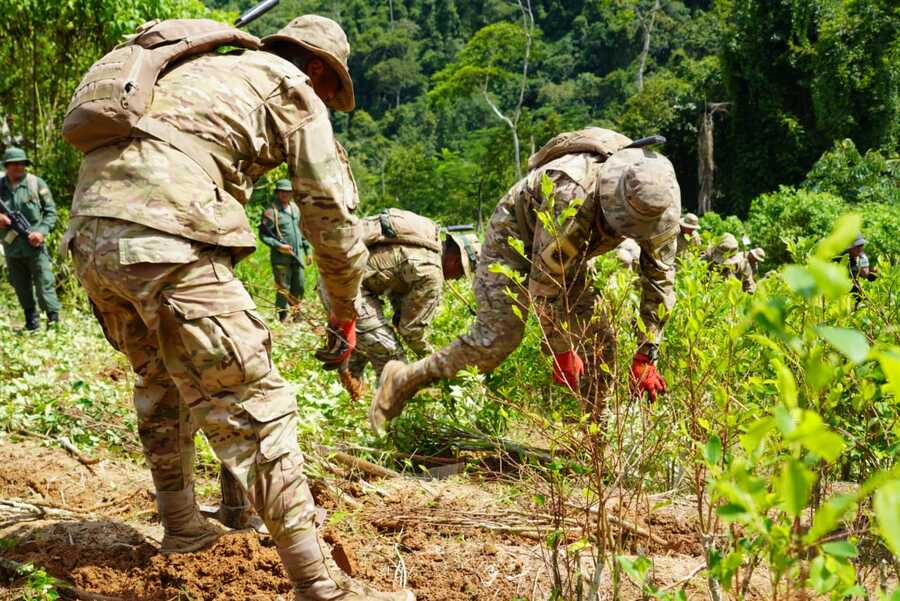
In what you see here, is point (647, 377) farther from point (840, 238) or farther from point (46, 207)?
point (46, 207)

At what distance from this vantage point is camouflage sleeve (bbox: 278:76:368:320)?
2.52 m

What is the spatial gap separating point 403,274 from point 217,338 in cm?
326

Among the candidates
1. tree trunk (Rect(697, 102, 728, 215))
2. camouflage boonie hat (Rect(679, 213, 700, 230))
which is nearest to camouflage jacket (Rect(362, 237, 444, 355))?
camouflage boonie hat (Rect(679, 213, 700, 230))

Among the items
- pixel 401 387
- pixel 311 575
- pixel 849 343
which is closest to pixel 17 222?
pixel 401 387

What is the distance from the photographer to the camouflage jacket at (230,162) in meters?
2.31

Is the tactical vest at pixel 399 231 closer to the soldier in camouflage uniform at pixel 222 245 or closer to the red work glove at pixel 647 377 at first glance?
the red work glove at pixel 647 377

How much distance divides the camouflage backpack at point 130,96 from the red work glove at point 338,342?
84cm

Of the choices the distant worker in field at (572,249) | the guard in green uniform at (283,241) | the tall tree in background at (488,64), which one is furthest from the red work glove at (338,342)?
the tall tree in background at (488,64)

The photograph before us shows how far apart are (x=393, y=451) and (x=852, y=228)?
3.64 m

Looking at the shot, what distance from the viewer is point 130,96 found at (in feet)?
7.58

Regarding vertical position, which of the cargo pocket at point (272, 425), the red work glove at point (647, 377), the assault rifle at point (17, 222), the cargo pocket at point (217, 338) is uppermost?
the cargo pocket at point (217, 338)

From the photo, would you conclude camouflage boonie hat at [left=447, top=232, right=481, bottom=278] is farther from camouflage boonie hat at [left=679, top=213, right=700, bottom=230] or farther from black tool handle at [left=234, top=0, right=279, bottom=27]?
camouflage boonie hat at [left=679, top=213, right=700, bottom=230]

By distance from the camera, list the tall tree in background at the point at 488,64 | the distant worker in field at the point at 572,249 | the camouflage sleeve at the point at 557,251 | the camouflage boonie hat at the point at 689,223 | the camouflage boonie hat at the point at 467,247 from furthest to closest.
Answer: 1. the tall tree in background at the point at 488,64
2. the camouflage boonie hat at the point at 689,223
3. the camouflage boonie hat at the point at 467,247
4. the camouflage sleeve at the point at 557,251
5. the distant worker in field at the point at 572,249

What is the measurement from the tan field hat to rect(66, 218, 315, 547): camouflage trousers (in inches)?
34.0
